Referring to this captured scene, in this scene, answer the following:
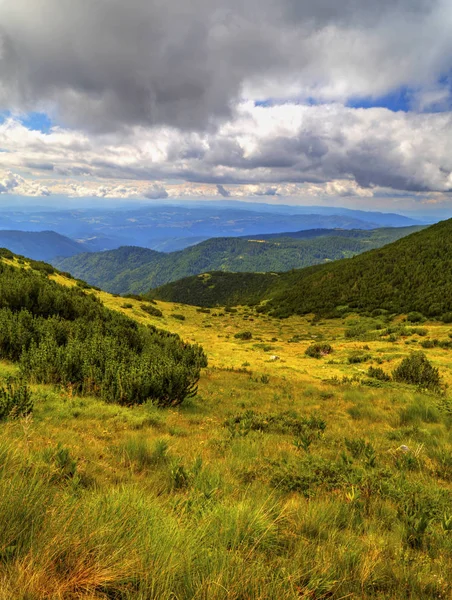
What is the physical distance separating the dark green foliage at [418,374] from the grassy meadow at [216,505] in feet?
19.7

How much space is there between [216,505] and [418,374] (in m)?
15.3

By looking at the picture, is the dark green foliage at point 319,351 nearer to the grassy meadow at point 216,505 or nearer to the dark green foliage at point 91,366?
the grassy meadow at point 216,505

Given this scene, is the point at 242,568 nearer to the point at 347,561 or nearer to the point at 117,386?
the point at 347,561

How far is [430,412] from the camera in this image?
9320 millimetres

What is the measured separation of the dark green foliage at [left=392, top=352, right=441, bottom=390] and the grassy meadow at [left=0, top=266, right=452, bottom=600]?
6.01 m

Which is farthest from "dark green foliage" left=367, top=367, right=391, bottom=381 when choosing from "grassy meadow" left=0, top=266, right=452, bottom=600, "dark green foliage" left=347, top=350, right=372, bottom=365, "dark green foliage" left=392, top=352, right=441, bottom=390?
"grassy meadow" left=0, top=266, right=452, bottom=600

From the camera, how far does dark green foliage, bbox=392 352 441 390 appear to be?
14.2 meters

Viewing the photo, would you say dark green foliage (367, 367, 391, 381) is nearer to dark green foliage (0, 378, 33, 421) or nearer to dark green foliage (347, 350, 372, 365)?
dark green foliage (347, 350, 372, 365)

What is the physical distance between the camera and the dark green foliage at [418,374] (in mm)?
14216

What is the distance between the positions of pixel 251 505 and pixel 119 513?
4.49 ft

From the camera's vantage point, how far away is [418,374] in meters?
14.7

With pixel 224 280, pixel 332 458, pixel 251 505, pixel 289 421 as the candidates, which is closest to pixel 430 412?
pixel 289 421

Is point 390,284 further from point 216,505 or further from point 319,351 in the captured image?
point 216,505

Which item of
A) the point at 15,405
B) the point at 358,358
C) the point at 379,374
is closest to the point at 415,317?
the point at 358,358
